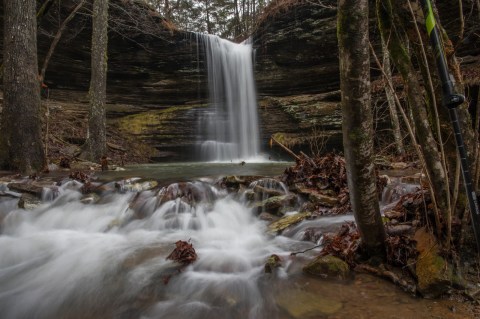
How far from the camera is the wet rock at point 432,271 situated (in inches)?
84.7

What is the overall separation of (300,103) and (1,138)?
10586mm

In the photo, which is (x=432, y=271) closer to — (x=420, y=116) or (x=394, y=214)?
(x=394, y=214)

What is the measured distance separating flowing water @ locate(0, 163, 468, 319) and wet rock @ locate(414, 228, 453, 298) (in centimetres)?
10

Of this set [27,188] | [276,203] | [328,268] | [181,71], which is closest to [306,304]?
[328,268]

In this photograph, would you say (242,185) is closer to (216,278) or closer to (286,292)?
(216,278)

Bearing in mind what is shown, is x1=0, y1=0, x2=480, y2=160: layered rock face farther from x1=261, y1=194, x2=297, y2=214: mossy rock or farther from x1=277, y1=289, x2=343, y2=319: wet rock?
x1=277, y1=289, x2=343, y2=319: wet rock

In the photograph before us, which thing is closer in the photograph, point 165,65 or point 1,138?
point 1,138

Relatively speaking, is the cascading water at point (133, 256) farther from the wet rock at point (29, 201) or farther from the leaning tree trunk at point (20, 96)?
the leaning tree trunk at point (20, 96)

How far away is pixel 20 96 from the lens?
6145mm

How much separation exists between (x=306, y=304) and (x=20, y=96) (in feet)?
21.7

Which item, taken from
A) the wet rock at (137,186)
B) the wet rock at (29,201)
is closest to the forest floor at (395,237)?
the wet rock at (137,186)

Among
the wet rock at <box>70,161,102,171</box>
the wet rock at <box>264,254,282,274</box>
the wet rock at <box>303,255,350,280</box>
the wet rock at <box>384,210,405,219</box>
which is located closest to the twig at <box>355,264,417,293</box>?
the wet rock at <box>303,255,350,280</box>

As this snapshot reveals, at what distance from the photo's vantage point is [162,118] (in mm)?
14336

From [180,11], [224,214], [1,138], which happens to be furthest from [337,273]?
[180,11]
